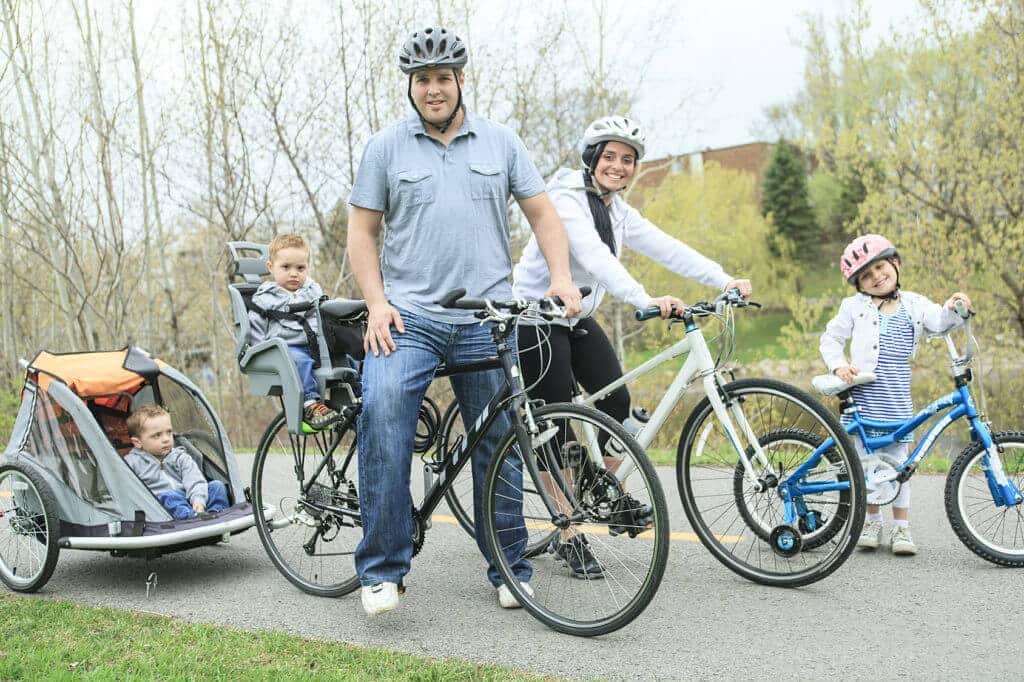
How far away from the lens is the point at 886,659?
3344mm

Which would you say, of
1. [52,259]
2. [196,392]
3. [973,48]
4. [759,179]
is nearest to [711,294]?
[973,48]

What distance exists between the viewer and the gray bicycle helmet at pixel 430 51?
3.64m

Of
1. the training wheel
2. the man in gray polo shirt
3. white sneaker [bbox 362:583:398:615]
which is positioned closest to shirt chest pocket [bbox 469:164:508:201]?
the man in gray polo shirt

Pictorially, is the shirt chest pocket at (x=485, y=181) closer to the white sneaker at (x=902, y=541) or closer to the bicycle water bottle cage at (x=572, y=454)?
the bicycle water bottle cage at (x=572, y=454)

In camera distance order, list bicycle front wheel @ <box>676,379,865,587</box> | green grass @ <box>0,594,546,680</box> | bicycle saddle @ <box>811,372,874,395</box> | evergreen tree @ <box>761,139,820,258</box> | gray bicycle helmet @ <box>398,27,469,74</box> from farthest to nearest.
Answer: evergreen tree @ <box>761,139,820,258</box> → bicycle saddle @ <box>811,372,874,395</box> → bicycle front wheel @ <box>676,379,865,587</box> → gray bicycle helmet @ <box>398,27,469,74</box> → green grass @ <box>0,594,546,680</box>

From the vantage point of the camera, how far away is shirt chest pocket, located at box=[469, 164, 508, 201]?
3.82 m

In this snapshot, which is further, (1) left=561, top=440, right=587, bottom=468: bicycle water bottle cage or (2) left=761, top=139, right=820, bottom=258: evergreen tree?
(2) left=761, top=139, right=820, bottom=258: evergreen tree

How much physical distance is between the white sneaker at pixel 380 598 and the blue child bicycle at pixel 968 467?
2.32m

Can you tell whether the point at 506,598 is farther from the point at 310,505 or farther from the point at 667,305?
the point at 667,305

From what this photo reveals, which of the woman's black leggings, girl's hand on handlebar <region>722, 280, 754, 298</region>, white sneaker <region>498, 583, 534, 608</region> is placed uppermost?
girl's hand on handlebar <region>722, 280, 754, 298</region>

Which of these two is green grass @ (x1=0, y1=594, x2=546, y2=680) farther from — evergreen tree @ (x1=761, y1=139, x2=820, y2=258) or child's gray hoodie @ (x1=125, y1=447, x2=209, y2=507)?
evergreen tree @ (x1=761, y1=139, x2=820, y2=258)

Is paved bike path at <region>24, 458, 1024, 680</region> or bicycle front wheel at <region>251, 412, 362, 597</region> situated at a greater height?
bicycle front wheel at <region>251, 412, 362, 597</region>

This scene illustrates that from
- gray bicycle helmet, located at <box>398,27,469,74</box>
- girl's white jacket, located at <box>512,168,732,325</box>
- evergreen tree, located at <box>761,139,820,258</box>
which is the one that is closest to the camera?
gray bicycle helmet, located at <box>398,27,469,74</box>

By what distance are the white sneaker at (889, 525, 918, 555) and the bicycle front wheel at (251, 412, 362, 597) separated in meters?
2.67
